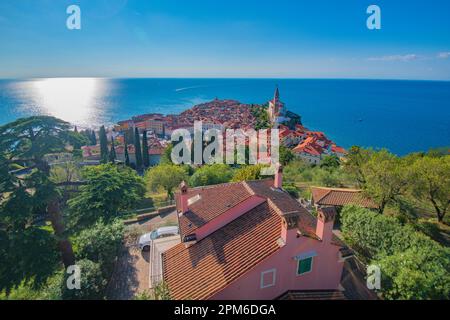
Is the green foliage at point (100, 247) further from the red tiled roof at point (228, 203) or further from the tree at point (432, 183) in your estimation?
the tree at point (432, 183)

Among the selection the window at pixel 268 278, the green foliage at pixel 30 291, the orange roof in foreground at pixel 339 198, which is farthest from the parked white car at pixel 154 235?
the orange roof in foreground at pixel 339 198

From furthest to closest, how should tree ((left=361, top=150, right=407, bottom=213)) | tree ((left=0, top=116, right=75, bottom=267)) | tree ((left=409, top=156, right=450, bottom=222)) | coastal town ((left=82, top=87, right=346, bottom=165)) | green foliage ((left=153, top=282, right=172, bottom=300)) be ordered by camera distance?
coastal town ((left=82, top=87, right=346, bottom=165)), tree ((left=361, top=150, right=407, bottom=213)), tree ((left=409, top=156, right=450, bottom=222)), tree ((left=0, top=116, right=75, bottom=267)), green foliage ((left=153, top=282, right=172, bottom=300))

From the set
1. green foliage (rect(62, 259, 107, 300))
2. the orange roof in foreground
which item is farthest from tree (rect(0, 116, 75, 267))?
the orange roof in foreground

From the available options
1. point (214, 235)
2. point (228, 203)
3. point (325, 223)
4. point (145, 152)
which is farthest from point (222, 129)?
point (325, 223)

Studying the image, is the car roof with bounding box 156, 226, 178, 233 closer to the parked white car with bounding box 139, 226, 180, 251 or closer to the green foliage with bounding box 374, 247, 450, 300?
the parked white car with bounding box 139, 226, 180, 251

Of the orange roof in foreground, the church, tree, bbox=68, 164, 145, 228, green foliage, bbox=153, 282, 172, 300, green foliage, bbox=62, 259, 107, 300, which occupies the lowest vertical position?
green foliage, bbox=62, 259, 107, 300

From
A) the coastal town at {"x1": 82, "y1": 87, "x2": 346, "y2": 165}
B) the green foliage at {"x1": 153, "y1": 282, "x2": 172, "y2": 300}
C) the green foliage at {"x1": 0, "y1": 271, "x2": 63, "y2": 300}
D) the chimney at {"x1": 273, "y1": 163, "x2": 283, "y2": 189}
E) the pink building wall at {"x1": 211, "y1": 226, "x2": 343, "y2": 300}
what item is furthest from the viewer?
the coastal town at {"x1": 82, "y1": 87, "x2": 346, "y2": 165}
